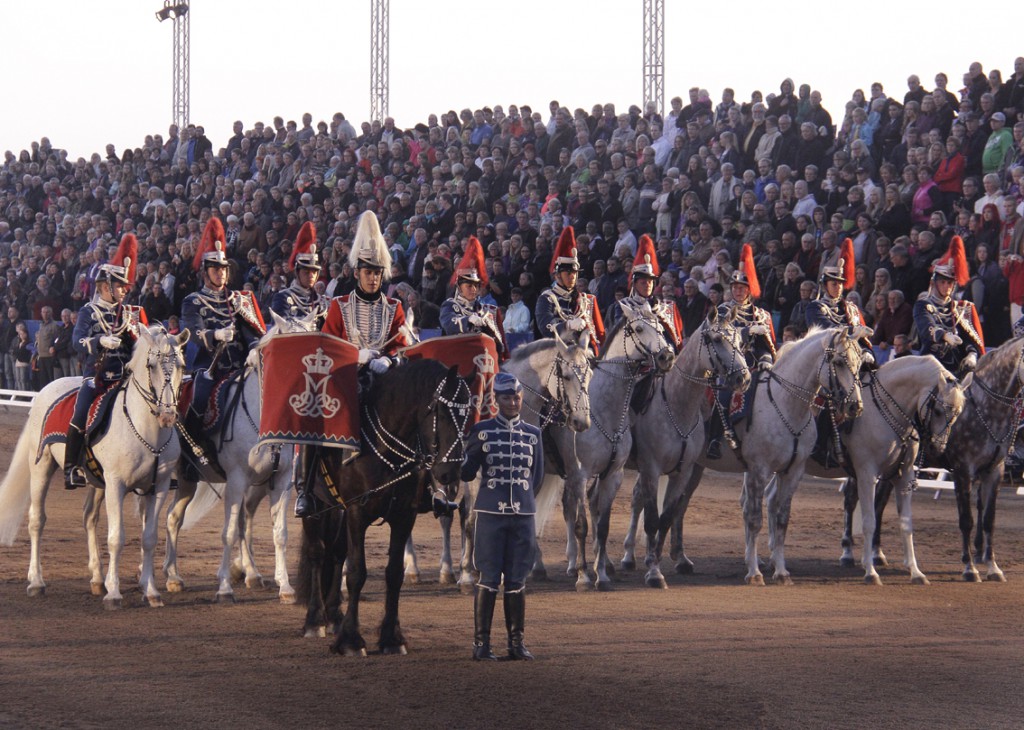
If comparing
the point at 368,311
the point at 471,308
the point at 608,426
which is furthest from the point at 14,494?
the point at 608,426

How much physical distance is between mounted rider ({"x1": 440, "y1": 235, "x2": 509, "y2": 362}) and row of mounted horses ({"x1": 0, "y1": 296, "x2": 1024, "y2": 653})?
802 mm

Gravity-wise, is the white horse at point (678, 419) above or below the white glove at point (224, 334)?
below

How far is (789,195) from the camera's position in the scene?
20656 millimetres

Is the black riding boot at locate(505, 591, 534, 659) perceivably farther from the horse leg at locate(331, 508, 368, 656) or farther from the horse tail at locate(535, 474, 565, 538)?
the horse tail at locate(535, 474, 565, 538)

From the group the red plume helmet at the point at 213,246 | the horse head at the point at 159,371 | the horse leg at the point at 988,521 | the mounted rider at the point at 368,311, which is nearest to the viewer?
the mounted rider at the point at 368,311

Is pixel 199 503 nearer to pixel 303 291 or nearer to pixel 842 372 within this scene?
pixel 303 291

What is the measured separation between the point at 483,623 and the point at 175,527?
4958 mm

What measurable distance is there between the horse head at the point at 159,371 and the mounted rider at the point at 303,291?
3.40 ft

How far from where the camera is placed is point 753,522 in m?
14.8

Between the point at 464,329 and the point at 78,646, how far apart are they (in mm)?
5163

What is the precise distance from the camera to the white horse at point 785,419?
14570 mm

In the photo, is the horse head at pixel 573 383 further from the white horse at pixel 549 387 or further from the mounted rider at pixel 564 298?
the mounted rider at pixel 564 298

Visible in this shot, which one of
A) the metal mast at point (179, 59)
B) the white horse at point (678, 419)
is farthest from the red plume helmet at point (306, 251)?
the metal mast at point (179, 59)

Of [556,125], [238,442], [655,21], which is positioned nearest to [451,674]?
[238,442]
